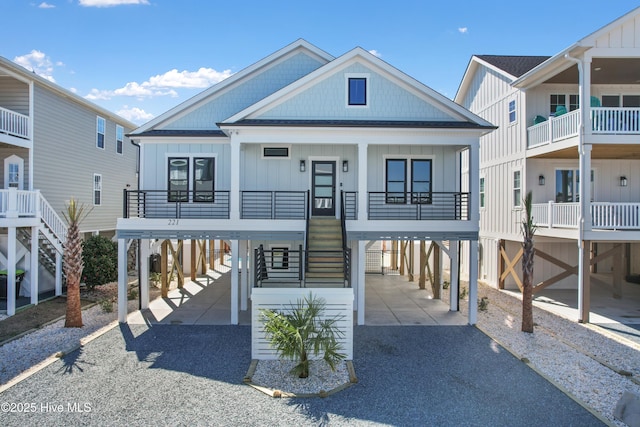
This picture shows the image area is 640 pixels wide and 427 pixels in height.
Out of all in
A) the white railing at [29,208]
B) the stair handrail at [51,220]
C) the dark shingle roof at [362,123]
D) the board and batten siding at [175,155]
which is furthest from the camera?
the stair handrail at [51,220]

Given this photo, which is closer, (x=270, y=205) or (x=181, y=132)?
(x=270, y=205)

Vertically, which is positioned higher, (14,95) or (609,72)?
(609,72)

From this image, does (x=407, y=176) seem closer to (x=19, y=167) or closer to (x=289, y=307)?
(x=289, y=307)

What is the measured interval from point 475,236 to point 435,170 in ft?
9.90

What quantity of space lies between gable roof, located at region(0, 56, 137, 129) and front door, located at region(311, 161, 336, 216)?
11.4 meters

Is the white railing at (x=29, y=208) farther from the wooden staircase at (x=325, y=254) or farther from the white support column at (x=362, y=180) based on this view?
the white support column at (x=362, y=180)

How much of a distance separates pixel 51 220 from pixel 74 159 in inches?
170

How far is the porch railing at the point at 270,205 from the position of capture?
14.5 m

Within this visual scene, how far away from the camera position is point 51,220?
1606cm

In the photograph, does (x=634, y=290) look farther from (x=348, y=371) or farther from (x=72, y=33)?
(x=72, y=33)

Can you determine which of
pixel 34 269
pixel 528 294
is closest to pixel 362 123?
pixel 528 294

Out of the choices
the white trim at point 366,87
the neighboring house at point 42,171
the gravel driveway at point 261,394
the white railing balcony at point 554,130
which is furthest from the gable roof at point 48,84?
the white railing balcony at point 554,130

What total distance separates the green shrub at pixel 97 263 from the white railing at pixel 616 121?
18576 mm

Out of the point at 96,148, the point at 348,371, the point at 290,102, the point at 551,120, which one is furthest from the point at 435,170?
the point at 96,148
